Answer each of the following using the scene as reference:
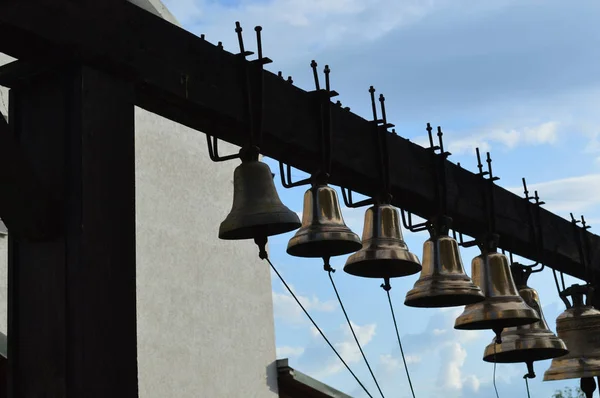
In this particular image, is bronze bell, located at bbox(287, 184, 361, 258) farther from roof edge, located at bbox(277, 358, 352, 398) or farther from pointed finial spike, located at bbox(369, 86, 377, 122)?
roof edge, located at bbox(277, 358, 352, 398)

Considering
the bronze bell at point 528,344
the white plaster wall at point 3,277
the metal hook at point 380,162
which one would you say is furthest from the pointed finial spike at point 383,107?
the white plaster wall at point 3,277

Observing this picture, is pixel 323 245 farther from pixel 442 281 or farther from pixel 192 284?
pixel 192 284

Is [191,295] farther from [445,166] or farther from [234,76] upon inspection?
[234,76]

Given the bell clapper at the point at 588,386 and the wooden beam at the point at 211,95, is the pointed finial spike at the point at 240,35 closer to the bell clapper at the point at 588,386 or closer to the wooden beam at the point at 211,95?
the wooden beam at the point at 211,95

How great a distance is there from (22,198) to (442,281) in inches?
108

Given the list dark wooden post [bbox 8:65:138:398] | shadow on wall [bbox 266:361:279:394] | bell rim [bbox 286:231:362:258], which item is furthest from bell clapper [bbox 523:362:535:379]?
shadow on wall [bbox 266:361:279:394]

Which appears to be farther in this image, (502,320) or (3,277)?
(3,277)

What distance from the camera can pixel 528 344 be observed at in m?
6.92

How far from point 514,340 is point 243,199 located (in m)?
2.66

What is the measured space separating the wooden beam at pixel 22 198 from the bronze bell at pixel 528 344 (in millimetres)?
3671

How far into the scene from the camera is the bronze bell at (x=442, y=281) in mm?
6016

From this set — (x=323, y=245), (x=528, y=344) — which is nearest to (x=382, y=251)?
(x=323, y=245)

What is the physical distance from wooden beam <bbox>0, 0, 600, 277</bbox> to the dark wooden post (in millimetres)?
164

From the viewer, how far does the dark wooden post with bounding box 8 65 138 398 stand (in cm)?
394
